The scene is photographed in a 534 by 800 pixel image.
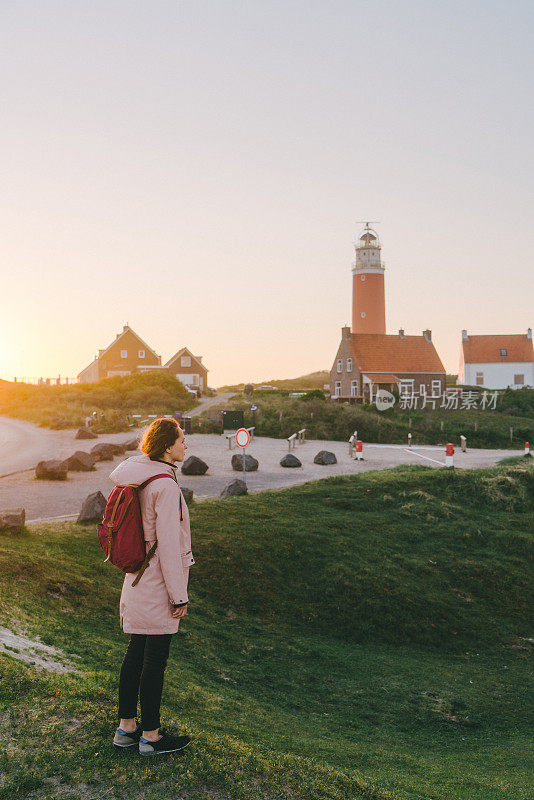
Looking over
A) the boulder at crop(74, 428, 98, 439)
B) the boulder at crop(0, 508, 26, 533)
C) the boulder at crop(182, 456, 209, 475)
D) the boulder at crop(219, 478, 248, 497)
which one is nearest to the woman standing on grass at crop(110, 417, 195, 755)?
the boulder at crop(0, 508, 26, 533)

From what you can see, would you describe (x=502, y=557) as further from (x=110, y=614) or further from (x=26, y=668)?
(x=26, y=668)

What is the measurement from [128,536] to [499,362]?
84881 millimetres

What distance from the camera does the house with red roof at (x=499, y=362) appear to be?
82375 mm

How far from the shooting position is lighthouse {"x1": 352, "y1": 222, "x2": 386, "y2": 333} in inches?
2852

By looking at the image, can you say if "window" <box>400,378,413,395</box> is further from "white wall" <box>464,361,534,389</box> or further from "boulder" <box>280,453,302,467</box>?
"boulder" <box>280,453,302,467</box>

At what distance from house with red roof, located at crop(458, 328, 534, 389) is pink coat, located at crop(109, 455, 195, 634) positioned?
83284mm

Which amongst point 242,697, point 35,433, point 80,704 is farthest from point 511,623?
point 35,433

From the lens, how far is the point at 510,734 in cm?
721

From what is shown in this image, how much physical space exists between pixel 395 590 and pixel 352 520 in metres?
3.30

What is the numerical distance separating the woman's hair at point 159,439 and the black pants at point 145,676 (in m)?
1.28

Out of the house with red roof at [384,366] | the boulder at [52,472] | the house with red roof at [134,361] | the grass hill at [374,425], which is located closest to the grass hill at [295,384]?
the house with red roof at [134,361]

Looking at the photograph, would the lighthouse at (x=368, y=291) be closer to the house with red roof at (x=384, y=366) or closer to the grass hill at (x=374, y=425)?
the house with red roof at (x=384, y=366)

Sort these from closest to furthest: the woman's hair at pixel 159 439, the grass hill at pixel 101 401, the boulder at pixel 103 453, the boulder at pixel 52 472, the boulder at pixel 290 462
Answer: the woman's hair at pixel 159 439 < the boulder at pixel 52 472 < the boulder at pixel 103 453 < the boulder at pixel 290 462 < the grass hill at pixel 101 401

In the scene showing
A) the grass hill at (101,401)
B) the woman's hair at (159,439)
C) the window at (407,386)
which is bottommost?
the woman's hair at (159,439)
